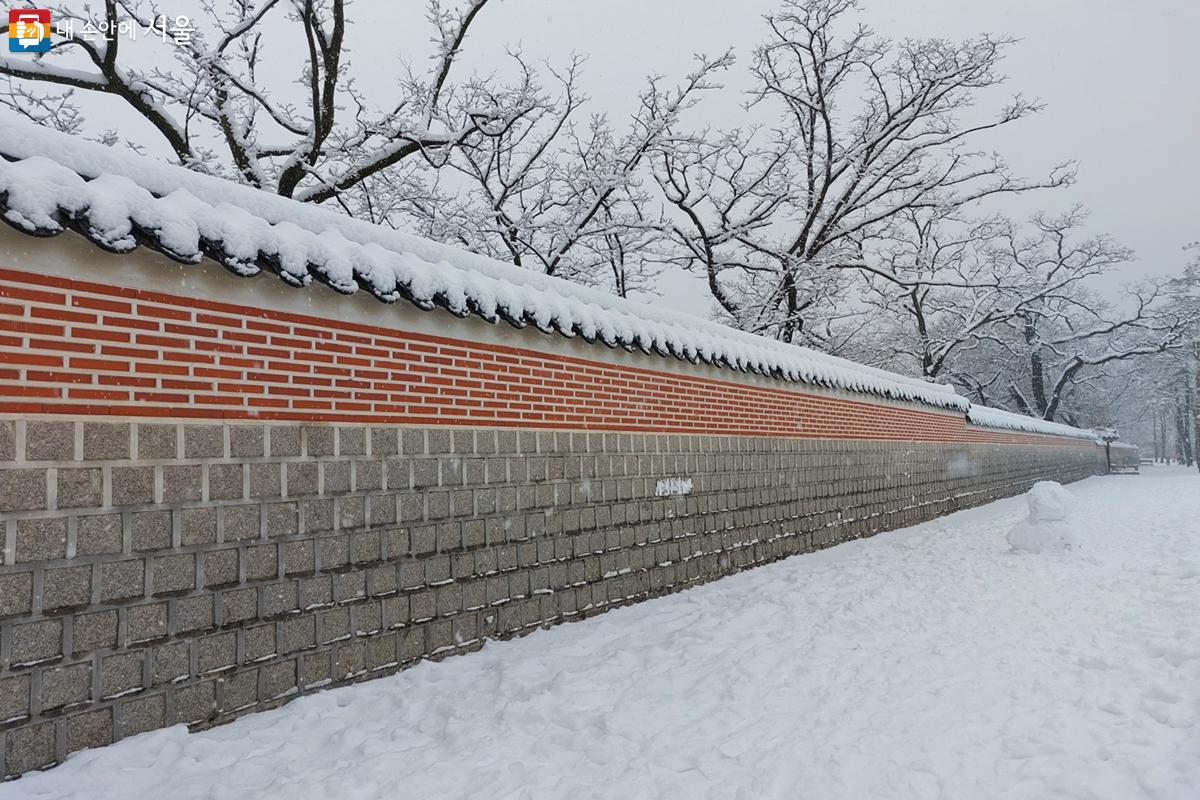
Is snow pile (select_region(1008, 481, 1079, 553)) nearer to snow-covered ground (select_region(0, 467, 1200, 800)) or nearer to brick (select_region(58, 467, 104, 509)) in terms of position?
snow-covered ground (select_region(0, 467, 1200, 800))

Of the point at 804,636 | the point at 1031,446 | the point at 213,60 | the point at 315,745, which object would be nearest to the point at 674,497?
the point at 804,636

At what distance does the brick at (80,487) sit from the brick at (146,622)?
1.61 ft

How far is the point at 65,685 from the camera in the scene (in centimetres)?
265

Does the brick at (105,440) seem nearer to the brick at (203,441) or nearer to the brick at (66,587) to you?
the brick at (203,441)

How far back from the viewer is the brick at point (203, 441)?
3.04 meters

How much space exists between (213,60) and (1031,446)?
2307 centimetres

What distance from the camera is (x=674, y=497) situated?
6.26 m

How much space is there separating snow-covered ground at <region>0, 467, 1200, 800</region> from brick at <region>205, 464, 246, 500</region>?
1.02 m

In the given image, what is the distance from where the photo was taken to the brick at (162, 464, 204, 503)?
9.70 feet

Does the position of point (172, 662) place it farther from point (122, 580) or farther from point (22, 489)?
point (22, 489)

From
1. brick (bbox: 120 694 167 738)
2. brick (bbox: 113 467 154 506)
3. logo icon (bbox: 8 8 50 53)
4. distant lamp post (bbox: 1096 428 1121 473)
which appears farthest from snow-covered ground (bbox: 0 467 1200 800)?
distant lamp post (bbox: 1096 428 1121 473)

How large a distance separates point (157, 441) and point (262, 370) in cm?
58

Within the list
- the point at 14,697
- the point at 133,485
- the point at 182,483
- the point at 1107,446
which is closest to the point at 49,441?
the point at 133,485

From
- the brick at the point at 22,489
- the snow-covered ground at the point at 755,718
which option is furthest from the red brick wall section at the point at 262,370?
the snow-covered ground at the point at 755,718
